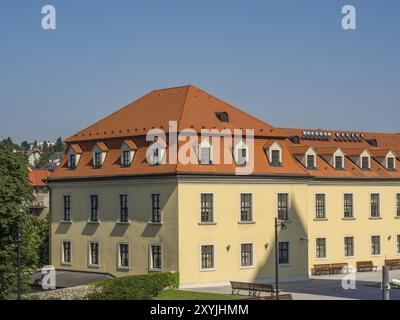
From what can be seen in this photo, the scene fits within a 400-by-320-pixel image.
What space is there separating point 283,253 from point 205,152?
9.62m

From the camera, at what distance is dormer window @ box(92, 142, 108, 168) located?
58.8 m

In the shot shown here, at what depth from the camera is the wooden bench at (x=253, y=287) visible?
47241 mm

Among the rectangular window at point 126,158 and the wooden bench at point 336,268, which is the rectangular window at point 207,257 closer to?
the rectangular window at point 126,158

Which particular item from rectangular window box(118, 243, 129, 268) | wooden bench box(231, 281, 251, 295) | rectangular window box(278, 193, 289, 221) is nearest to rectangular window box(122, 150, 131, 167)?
rectangular window box(118, 243, 129, 268)

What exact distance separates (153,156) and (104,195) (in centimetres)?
579

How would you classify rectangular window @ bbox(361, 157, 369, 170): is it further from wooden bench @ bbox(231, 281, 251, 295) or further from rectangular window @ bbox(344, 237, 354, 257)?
wooden bench @ bbox(231, 281, 251, 295)

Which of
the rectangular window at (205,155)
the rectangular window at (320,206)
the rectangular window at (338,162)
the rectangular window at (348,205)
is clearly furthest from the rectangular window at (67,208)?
the rectangular window at (348,205)

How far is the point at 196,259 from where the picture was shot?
53156mm

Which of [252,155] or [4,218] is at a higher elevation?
[252,155]

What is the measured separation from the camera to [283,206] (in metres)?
58.0

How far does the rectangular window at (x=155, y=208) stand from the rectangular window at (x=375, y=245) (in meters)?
20.7

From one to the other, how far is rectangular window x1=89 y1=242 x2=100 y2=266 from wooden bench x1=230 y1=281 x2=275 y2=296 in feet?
40.5
